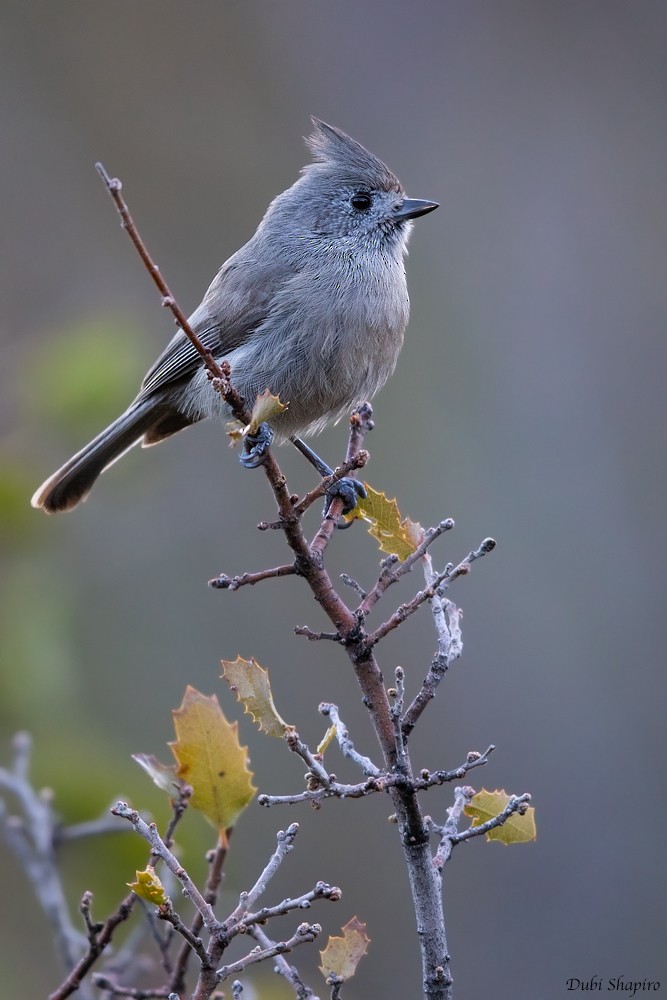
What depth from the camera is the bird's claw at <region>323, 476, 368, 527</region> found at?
2.95 meters

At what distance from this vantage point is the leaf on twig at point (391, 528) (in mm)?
2447

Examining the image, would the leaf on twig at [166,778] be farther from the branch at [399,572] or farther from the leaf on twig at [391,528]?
the leaf on twig at [391,528]

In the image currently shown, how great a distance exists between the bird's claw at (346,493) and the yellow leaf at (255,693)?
0.69m

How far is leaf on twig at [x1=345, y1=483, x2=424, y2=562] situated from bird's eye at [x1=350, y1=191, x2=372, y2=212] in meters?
2.25

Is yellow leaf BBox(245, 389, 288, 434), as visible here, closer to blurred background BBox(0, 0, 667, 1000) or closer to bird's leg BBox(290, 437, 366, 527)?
bird's leg BBox(290, 437, 366, 527)

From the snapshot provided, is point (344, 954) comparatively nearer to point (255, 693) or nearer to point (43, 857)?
point (255, 693)

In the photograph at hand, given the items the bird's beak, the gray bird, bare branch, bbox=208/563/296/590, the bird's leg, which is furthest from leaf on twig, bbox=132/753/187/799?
the bird's beak

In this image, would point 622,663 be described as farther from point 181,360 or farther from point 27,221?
point 27,221

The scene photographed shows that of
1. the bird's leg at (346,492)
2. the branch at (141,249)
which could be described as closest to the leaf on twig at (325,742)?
the bird's leg at (346,492)

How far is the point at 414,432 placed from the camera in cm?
→ 834

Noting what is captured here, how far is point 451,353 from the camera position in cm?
847

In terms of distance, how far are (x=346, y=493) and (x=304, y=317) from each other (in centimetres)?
90

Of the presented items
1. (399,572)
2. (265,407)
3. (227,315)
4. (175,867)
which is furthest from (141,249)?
(227,315)

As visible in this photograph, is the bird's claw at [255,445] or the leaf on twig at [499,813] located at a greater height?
the bird's claw at [255,445]
